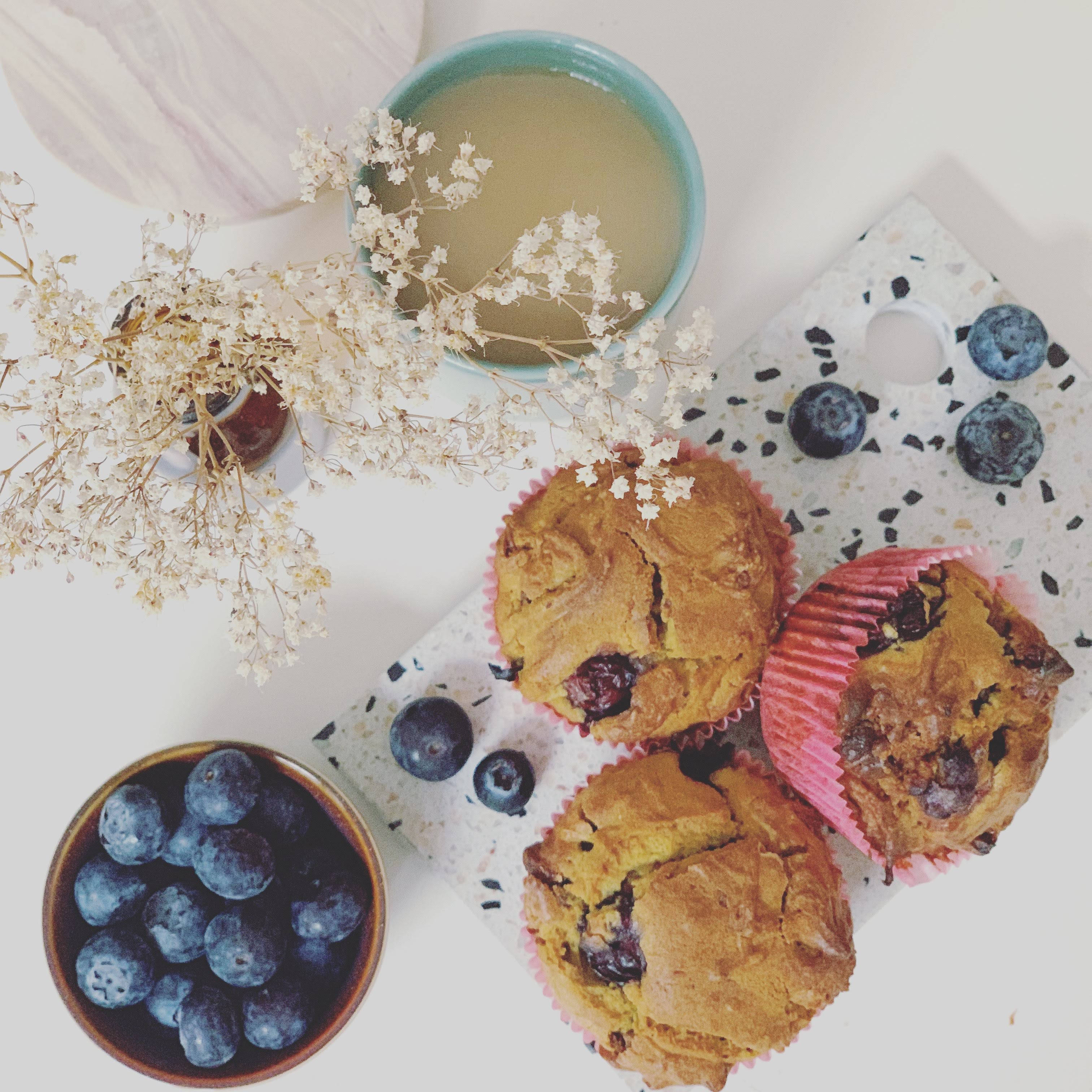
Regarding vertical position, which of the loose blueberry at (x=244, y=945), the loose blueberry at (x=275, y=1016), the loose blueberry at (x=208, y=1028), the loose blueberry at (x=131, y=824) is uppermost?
the loose blueberry at (x=131, y=824)

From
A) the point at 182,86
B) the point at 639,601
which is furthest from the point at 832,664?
the point at 182,86

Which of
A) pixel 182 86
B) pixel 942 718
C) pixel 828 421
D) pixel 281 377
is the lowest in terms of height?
pixel 942 718

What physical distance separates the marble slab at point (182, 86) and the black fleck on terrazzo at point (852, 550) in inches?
35.1

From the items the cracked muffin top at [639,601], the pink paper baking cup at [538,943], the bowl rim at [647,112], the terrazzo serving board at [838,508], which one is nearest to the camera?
the bowl rim at [647,112]

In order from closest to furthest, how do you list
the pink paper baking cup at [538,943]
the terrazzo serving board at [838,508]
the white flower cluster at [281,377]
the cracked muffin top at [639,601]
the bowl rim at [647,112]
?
1. the white flower cluster at [281,377]
2. the bowl rim at [647,112]
3. the cracked muffin top at [639,601]
4. the pink paper baking cup at [538,943]
5. the terrazzo serving board at [838,508]

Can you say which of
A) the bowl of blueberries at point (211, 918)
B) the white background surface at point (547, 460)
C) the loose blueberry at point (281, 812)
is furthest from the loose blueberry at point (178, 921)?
the white background surface at point (547, 460)

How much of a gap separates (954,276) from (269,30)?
1.00 meters

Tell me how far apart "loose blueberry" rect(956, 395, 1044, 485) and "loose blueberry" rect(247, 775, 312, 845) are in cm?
101

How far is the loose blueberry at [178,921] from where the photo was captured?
123cm

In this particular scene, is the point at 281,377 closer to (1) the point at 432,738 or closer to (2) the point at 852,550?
(1) the point at 432,738

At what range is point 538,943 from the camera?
4.05 ft

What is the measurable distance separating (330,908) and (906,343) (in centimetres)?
110

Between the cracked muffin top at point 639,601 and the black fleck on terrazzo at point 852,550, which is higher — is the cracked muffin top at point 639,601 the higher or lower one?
the higher one

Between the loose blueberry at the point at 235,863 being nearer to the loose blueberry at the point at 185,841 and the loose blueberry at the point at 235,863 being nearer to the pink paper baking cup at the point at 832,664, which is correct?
the loose blueberry at the point at 185,841
